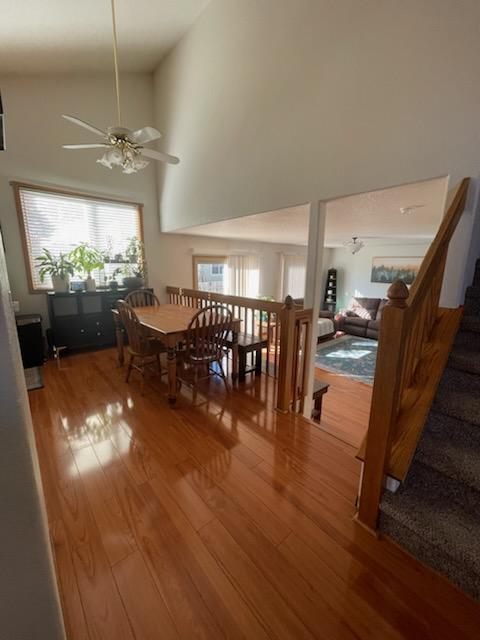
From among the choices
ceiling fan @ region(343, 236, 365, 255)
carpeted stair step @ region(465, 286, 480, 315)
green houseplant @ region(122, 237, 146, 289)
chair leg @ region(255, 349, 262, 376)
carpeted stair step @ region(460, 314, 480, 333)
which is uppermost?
ceiling fan @ region(343, 236, 365, 255)

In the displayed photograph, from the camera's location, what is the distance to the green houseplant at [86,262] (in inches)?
149

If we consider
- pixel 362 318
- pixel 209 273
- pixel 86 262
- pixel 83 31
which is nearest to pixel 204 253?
pixel 209 273

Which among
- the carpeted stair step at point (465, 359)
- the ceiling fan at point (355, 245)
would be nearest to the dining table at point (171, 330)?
the carpeted stair step at point (465, 359)

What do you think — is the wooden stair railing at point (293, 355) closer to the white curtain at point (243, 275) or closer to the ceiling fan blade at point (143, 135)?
the ceiling fan blade at point (143, 135)

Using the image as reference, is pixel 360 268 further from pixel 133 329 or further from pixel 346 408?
pixel 133 329

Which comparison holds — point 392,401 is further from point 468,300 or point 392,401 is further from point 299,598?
point 468,300

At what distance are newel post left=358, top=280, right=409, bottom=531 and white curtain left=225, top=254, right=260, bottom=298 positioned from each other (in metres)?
5.27

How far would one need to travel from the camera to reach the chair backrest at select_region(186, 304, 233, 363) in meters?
2.48

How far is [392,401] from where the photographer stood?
1.18 metres

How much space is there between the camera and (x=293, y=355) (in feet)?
7.79

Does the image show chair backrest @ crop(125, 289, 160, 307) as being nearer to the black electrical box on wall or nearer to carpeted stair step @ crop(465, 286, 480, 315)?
the black electrical box on wall

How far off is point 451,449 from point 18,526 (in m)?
1.73

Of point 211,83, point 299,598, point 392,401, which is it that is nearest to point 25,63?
point 211,83

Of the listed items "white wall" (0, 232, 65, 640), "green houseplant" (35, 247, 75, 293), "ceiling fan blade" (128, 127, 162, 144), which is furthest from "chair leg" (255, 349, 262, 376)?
"green houseplant" (35, 247, 75, 293)
